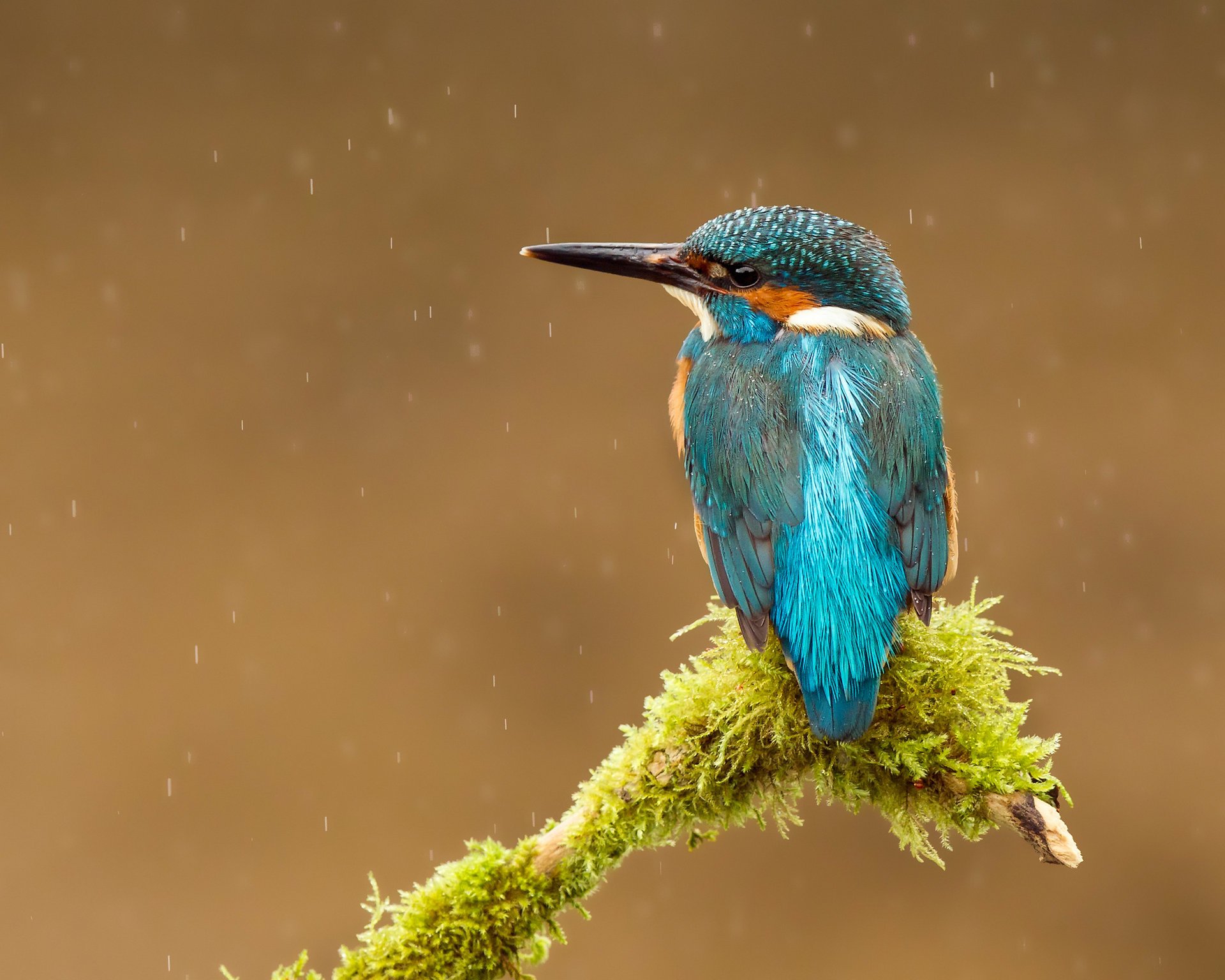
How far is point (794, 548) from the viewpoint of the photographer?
1.13 metres

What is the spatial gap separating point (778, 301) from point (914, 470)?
25cm

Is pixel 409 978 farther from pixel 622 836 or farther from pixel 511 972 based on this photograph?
pixel 622 836

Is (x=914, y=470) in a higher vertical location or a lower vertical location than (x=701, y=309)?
lower

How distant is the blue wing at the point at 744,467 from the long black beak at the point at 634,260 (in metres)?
0.09

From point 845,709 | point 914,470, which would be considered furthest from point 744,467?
point 845,709

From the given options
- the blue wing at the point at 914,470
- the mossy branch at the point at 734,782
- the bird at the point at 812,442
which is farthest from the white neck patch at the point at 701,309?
the mossy branch at the point at 734,782

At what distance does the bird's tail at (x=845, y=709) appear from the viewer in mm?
1039

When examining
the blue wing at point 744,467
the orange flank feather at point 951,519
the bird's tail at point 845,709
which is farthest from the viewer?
the orange flank feather at point 951,519

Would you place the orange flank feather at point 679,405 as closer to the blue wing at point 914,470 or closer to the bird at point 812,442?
the bird at point 812,442

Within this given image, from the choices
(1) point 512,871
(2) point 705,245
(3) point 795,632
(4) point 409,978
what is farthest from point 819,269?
(4) point 409,978

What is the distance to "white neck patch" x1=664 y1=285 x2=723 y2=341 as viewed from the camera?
4.32ft

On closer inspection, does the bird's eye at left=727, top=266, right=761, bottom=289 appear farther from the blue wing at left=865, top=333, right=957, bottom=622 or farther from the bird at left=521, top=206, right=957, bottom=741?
the blue wing at left=865, top=333, right=957, bottom=622

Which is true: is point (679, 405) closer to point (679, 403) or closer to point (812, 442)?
point (679, 403)

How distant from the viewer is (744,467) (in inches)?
46.9
